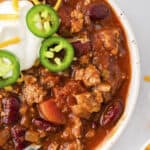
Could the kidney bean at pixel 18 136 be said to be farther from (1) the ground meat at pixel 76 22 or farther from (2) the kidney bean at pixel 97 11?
(2) the kidney bean at pixel 97 11

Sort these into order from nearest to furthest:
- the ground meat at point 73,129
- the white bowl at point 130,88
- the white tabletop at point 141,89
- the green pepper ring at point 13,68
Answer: the green pepper ring at point 13,68 → the ground meat at point 73,129 → the white bowl at point 130,88 → the white tabletop at point 141,89

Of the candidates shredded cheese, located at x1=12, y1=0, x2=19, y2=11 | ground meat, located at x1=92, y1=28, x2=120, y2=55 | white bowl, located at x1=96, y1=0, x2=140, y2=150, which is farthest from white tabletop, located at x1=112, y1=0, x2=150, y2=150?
shredded cheese, located at x1=12, y1=0, x2=19, y2=11

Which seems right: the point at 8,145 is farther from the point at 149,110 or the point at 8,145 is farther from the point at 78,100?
the point at 149,110

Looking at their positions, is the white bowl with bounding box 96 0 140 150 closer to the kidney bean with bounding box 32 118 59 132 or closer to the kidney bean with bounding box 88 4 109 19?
the kidney bean with bounding box 88 4 109 19

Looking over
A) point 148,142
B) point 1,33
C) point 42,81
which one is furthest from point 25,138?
point 148,142

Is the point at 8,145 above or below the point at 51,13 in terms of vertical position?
below

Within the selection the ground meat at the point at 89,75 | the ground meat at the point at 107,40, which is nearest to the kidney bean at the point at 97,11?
the ground meat at the point at 107,40
